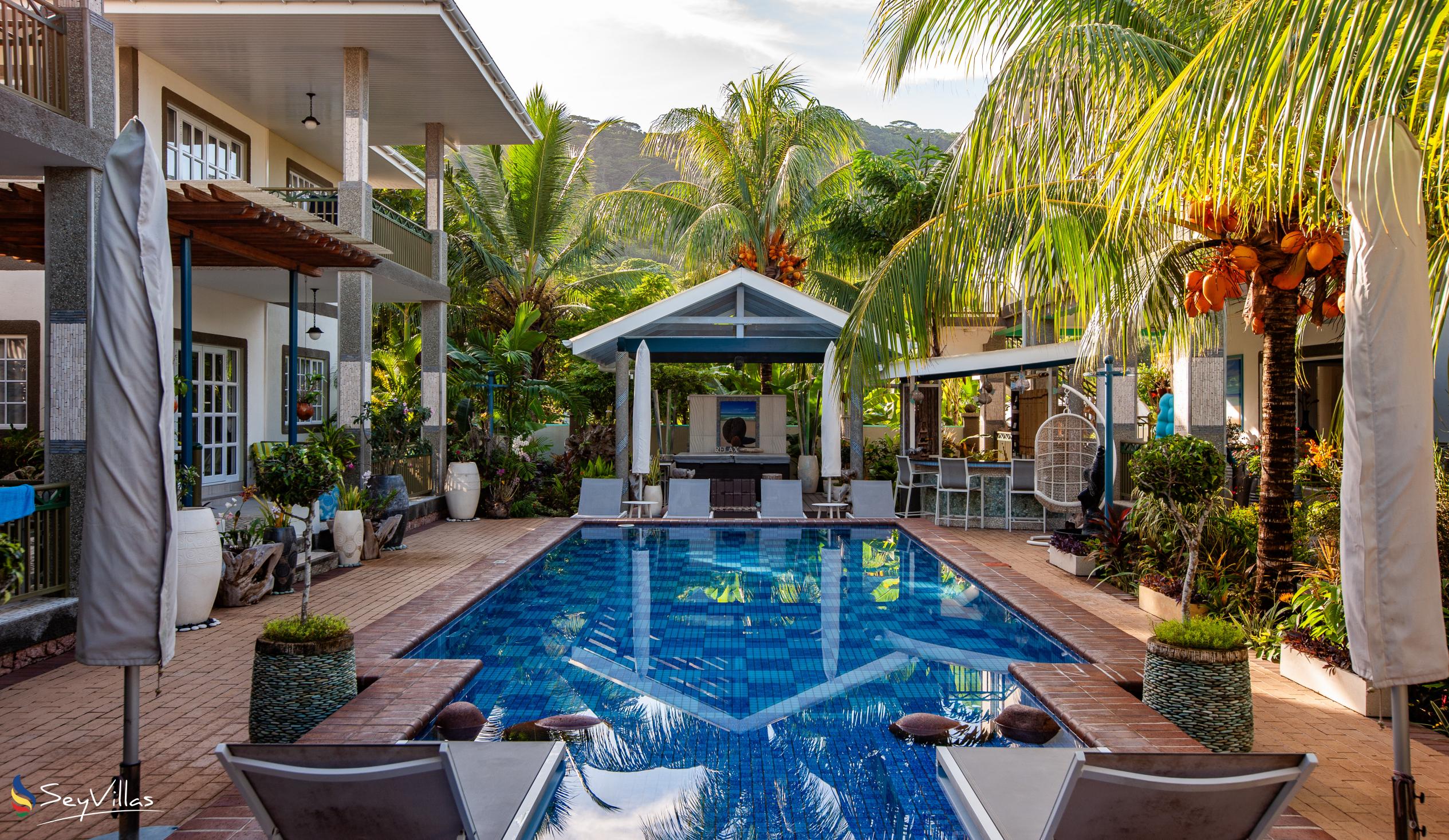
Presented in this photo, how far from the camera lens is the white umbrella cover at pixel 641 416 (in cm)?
1531

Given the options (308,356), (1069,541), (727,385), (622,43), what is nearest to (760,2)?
(727,385)

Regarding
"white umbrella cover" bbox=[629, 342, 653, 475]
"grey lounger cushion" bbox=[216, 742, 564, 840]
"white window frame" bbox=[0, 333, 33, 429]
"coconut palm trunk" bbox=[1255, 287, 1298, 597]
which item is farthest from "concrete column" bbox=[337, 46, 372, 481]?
"coconut palm trunk" bbox=[1255, 287, 1298, 597]

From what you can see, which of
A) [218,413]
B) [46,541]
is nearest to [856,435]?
[218,413]

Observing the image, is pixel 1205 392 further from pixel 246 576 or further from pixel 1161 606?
pixel 246 576

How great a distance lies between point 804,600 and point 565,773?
4.74 meters

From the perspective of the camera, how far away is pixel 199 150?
13.9m

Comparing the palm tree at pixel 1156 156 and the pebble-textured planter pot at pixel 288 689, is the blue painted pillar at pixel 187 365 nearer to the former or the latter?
the pebble-textured planter pot at pixel 288 689

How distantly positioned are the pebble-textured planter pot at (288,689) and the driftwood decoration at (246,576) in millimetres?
3802

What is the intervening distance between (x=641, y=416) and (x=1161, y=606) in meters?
8.77

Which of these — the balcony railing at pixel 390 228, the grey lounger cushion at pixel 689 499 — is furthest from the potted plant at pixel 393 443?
the grey lounger cushion at pixel 689 499

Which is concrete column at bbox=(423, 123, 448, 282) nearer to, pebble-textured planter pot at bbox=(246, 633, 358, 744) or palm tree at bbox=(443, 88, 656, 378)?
palm tree at bbox=(443, 88, 656, 378)

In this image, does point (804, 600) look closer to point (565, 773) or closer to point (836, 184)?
point (565, 773)

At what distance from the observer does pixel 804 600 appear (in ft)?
31.2

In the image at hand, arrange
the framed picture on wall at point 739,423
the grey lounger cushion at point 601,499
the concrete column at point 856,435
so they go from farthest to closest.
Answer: the framed picture on wall at point 739,423
the concrete column at point 856,435
the grey lounger cushion at point 601,499
